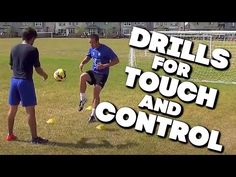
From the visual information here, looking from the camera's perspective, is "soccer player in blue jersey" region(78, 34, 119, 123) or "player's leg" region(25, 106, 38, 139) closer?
"player's leg" region(25, 106, 38, 139)

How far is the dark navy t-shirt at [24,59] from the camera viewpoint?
6.87 m

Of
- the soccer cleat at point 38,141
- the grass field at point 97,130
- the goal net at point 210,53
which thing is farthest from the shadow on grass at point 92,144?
the goal net at point 210,53

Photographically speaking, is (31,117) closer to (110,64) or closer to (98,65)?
(98,65)

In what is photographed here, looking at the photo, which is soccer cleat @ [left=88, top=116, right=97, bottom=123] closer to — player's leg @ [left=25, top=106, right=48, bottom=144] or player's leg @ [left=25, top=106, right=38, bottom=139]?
player's leg @ [left=25, top=106, right=48, bottom=144]

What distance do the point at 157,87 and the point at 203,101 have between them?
→ 1.97 m

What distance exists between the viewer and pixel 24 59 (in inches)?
271

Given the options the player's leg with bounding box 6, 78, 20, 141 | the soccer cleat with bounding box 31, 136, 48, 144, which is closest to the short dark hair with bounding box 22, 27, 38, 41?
the player's leg with bounding box 6, 78, 20, 141

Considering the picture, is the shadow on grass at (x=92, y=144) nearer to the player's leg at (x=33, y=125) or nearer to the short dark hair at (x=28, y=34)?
the player's leg at (x=33, y=125)

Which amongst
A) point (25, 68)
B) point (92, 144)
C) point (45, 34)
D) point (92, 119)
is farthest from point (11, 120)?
point (45, 34)

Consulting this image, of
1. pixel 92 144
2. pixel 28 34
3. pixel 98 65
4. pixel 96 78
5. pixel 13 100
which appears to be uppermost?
pixel 28 34

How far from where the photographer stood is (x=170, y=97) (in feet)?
38.2

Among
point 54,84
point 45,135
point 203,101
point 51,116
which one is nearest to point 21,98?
point 45,135

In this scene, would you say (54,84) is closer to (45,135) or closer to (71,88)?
(71,88)

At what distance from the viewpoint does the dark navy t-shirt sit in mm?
6871
